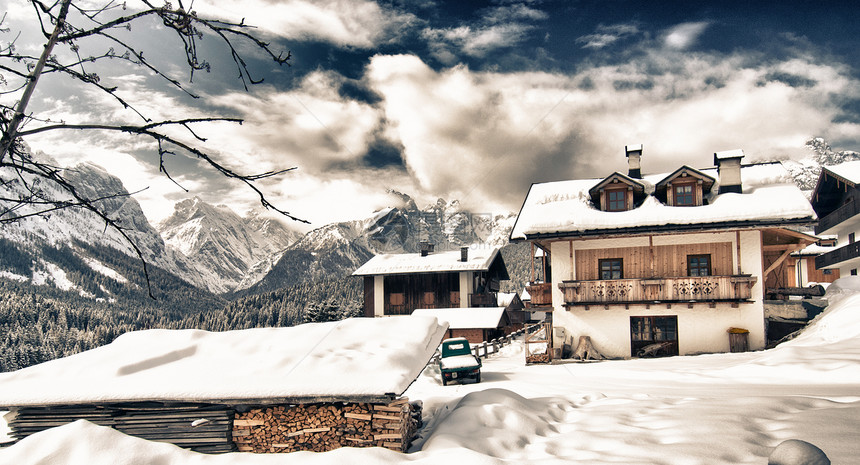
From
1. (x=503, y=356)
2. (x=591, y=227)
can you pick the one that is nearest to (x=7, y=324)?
(x=503, y=356)

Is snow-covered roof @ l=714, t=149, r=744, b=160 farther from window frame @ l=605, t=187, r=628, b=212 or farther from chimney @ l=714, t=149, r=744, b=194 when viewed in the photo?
window frame @ l=605, t=187, r=628, b=212

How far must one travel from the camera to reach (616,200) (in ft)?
75.3

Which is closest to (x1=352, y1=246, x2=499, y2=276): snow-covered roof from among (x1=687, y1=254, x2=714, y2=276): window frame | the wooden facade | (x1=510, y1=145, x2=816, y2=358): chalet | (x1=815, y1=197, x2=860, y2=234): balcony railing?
the wooden facade

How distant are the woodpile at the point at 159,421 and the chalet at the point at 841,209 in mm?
33966

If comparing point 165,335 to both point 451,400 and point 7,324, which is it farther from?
Answer: point 7,324

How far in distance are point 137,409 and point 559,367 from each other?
15.0 m

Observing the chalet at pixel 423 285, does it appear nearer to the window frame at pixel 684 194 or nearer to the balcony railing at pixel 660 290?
the balcony railing at pixel 660 290

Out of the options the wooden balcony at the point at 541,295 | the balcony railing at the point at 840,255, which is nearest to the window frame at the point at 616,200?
the wooden balcony at the point at 541,295

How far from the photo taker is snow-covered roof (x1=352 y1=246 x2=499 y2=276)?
4612cm

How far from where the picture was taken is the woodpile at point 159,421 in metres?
9.07

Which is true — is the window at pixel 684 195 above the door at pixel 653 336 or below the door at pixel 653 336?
above

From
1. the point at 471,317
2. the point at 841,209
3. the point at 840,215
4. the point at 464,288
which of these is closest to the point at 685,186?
the point at 841,209

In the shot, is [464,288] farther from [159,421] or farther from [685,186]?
[159,421]

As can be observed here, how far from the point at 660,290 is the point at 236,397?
59.2 feet
